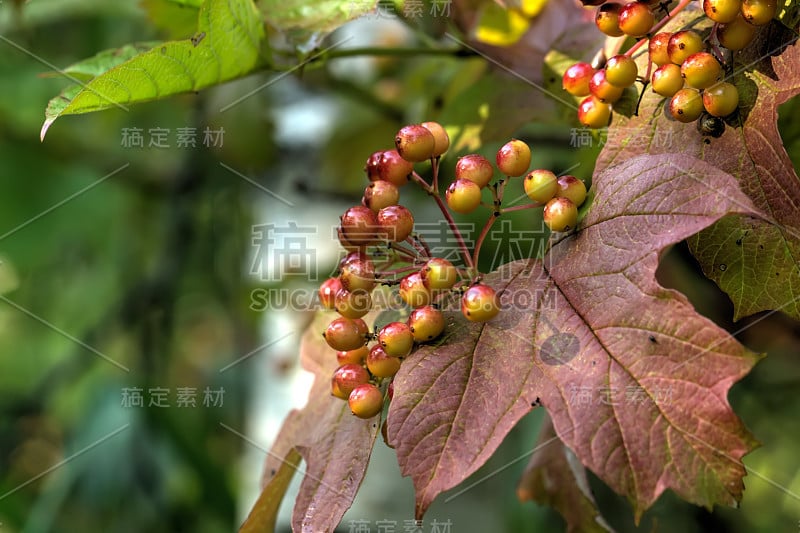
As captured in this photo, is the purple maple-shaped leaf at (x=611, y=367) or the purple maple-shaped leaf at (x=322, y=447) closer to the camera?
the purple maple-shaped leaf at (x=611, y=367)

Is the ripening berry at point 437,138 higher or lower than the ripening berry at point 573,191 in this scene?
higher

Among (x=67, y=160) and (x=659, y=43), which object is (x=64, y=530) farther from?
(x=659, y=43)

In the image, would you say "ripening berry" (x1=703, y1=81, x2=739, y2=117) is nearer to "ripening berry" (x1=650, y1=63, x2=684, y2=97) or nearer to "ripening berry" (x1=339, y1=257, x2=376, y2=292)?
"ripening berry" (x1=650, y1=63, x2=684, y2=97)

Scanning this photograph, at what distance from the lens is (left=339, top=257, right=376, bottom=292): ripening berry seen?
27.9 inches

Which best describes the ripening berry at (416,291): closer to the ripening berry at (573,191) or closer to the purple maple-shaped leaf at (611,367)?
the purple maple-shaped leaf at (611,367)

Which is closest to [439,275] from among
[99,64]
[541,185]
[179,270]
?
[541,185]

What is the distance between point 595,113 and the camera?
0.76m

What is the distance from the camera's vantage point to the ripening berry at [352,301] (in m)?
0.72

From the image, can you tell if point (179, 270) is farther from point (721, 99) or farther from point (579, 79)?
point (721, 99)

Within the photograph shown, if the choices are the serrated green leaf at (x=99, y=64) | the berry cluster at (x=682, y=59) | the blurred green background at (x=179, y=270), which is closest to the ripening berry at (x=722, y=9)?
the berry cluster at (x=682, y=59)

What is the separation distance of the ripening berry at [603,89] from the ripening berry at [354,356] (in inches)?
13.8

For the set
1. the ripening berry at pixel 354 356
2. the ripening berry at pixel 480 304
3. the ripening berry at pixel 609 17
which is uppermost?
the ripening berry at pixel 609 17

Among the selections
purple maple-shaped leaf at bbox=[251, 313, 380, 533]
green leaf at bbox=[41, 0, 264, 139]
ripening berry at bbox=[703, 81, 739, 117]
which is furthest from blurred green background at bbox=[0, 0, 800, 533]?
ripening berry at bbox=[703, 81, 739, 117]

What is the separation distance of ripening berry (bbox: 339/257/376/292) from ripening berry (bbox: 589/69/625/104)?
0.29 metres
